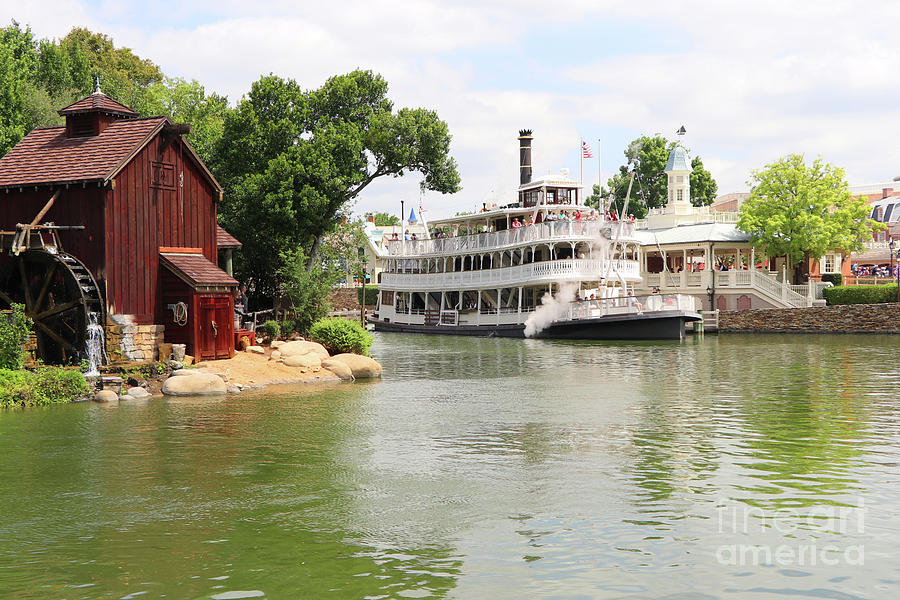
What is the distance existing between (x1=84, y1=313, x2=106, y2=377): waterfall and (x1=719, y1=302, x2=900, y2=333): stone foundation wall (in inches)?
1399

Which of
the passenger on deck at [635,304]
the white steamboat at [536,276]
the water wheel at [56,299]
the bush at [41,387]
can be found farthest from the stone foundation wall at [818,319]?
the bush at [41,387]

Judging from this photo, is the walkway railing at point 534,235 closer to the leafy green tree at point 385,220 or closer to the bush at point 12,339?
the bush at point 12,339

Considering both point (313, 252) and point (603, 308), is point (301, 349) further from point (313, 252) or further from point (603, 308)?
point (603, 308)

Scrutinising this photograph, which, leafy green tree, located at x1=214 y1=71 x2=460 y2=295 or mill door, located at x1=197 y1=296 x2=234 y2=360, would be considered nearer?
mill door, located at x1=197 y1=296 x2=234 y2=360

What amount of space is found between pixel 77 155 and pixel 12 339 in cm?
693

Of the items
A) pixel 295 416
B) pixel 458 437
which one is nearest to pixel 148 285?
pixel 295 416

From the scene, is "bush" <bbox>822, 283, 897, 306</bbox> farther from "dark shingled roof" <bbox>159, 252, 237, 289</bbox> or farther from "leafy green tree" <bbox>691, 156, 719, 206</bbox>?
"dark shingled roof" <bbox>159, 252, 237, 289</bbox>

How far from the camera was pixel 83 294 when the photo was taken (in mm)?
24266

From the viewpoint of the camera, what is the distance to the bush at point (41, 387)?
69.8ft

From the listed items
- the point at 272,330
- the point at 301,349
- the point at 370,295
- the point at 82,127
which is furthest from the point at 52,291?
the point at 370,295

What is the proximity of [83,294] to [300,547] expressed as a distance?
54.2 ft

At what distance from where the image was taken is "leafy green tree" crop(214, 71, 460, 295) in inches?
1532

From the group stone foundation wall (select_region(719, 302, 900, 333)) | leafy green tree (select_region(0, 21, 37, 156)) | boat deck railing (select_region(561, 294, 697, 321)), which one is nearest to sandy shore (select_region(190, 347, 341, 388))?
leafy green tree (select_region(0, 21, 37, 156))

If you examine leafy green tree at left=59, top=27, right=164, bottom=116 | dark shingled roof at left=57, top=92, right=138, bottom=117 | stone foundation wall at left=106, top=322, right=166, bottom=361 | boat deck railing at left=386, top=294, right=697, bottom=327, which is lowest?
stone foundation wall at left=106, top=322, right=166, bottom=361
